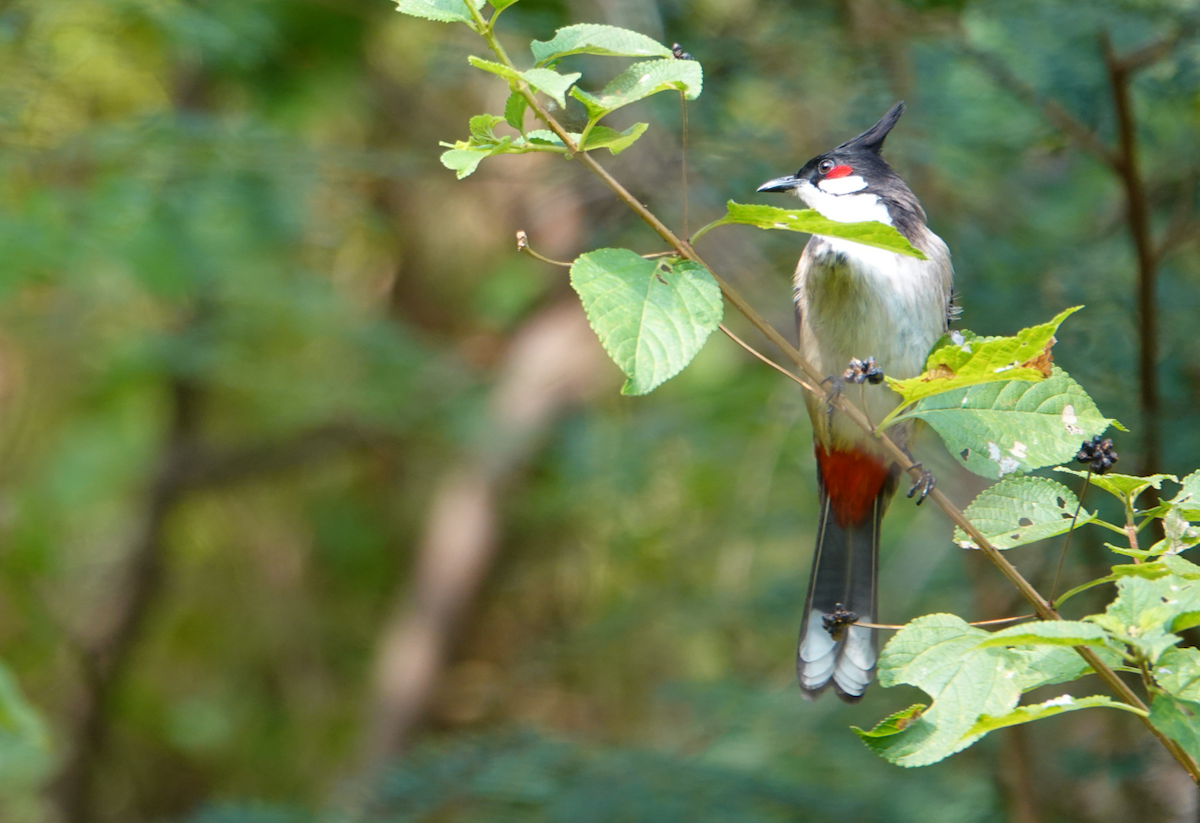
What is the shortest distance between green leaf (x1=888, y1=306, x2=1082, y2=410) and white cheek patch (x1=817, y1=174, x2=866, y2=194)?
1173 mm

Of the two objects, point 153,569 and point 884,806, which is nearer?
point 884,806

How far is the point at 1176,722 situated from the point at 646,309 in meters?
0.58

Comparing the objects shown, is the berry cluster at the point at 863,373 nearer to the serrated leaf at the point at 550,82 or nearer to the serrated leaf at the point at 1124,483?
the serrated leaf at the point at 1124,483

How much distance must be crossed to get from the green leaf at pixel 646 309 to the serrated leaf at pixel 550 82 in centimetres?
18

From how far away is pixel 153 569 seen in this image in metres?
5.36

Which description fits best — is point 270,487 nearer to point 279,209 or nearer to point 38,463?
point 38,463

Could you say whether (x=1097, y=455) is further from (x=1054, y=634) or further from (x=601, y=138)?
(x=601, y=138)

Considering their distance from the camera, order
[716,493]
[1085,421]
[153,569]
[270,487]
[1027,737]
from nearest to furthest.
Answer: [1085,421], [1027,737], [716,493], [153,569], [270,487]

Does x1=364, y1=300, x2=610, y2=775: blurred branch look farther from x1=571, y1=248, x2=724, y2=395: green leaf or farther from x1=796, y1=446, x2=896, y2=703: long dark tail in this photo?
x1=571, y1=248, x2=724, y2=395: green leaf

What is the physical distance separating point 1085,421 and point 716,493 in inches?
126

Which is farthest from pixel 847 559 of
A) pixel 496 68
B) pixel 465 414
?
pixel 465 414

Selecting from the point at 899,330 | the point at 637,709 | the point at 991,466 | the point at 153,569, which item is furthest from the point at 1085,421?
the point at 153,569

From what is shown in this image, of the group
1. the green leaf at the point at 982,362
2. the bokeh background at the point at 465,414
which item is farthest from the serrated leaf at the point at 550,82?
the bokeh background at the point at 465,414

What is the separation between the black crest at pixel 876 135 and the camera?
213cm
